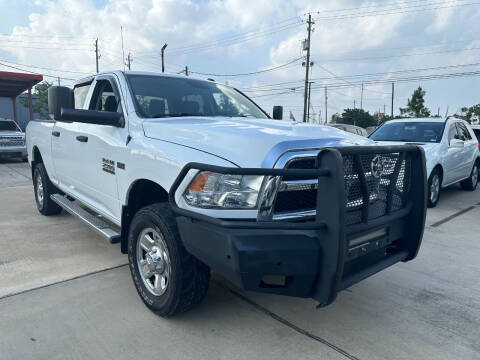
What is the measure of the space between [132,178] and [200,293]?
1058 mm

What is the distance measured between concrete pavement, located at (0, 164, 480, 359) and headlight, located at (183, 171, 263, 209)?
973 millimetres

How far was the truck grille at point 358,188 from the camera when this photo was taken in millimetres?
2303

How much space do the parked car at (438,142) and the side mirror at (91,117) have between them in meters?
4.94

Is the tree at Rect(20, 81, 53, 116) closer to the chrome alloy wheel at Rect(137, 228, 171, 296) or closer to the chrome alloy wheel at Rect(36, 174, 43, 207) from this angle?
the chrome alloy wheel at Rect(36, 174, 43, 207)

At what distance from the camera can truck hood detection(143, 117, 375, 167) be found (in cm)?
231

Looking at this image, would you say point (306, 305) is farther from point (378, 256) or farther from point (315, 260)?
point (315, 260)

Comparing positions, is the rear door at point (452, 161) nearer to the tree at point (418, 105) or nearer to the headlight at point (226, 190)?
the headlight at point (226, 190)

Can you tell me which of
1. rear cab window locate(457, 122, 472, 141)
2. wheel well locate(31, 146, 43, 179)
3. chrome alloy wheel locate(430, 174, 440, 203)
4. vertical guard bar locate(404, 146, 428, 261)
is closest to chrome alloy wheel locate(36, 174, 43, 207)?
wheel well locate(31, 146, 43, 179)

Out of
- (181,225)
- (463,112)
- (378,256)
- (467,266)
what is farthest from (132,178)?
(463,112)

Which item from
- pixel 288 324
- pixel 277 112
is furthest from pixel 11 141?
pixel 288 324

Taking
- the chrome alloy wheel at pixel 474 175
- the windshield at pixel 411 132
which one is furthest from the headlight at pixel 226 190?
the chrome alloy wheel at pixel 474 175

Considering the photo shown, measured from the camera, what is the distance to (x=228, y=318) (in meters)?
2.86

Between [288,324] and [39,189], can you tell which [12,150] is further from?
[288,324]

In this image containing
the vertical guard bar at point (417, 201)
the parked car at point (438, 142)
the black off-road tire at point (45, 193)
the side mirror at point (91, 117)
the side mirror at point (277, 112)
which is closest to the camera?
the vertical guard bar at point (417, 201)
